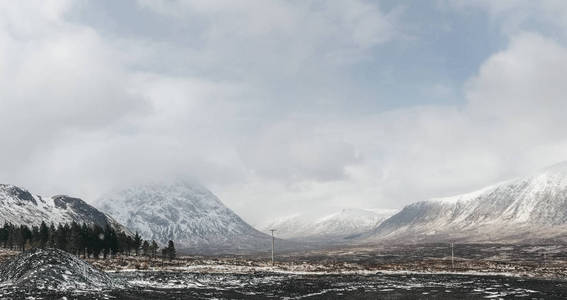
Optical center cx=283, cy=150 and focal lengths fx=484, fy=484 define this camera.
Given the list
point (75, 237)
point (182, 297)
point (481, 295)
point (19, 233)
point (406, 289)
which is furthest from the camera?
point (19, 233)

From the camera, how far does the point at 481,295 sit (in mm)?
44688

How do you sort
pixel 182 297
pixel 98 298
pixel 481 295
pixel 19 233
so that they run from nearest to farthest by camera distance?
pixel 98 298 → pixel 182 297 → pixel 481 295 → pixel 19 233

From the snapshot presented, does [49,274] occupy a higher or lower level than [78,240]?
lower

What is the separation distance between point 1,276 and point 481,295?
45.7 metres

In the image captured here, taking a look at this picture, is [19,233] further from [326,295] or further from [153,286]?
[326,295]

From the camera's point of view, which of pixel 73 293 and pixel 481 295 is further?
pixel 481 295

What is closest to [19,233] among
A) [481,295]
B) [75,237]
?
[75,237]

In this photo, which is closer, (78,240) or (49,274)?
(49,274)

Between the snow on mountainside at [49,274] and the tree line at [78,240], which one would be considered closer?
the snow on mountainside at [49,274]

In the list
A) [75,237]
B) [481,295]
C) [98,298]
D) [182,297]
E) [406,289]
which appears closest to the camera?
[98,298]

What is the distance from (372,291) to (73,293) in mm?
28238

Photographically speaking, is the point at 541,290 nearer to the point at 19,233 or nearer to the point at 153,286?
the point at 153,286

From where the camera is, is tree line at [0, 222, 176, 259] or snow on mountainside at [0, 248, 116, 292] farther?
tree line at [0, 222, 176, 259]

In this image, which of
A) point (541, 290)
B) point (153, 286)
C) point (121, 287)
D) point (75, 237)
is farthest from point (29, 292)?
point (75, 237)
